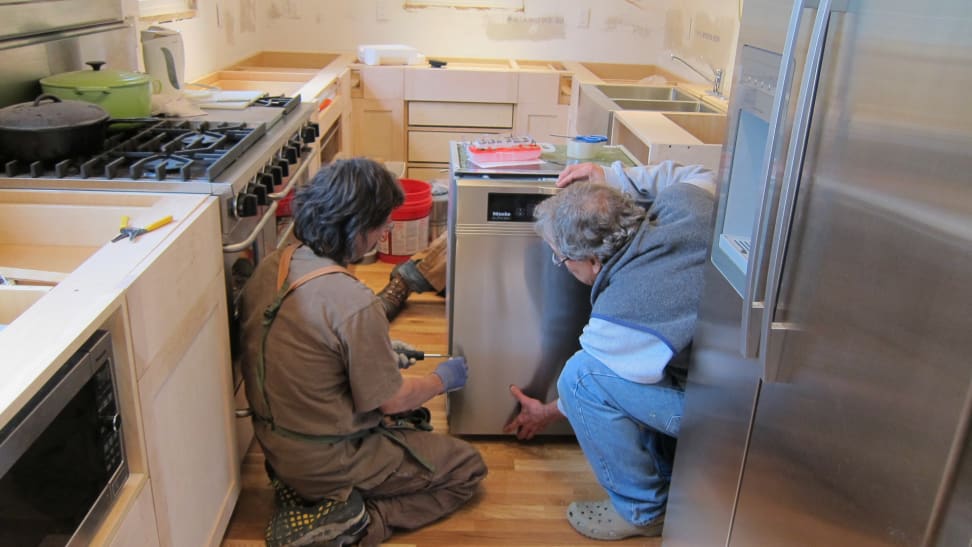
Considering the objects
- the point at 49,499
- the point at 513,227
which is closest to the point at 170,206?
the point at 49,499

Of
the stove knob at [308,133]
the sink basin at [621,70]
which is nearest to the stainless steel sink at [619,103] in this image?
the sink basin at [621,70]

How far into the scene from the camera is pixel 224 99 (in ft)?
8.54

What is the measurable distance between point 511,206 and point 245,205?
0.74 metres

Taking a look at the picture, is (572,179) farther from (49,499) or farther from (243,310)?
(49,499)

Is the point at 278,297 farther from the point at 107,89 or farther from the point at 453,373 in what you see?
the point at 107,89

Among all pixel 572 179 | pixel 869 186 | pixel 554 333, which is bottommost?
pixel 554 333

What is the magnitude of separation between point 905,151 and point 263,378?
4.53 feet

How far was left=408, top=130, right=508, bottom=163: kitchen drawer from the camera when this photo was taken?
14.4 feet

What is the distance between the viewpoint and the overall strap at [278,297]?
5.48 ft

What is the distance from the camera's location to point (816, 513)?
1103 millimetres

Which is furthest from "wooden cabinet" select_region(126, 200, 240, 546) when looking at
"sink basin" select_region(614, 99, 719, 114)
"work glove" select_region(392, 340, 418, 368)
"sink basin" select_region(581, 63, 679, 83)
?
"sink basin" select_region(581, 63, 679, 83)

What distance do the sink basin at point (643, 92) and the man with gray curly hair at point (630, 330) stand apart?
1.84 metres

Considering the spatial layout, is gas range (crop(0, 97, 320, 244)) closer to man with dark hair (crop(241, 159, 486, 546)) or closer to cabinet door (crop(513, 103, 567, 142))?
man with dark hair (crop(241, 159, 486, 546))

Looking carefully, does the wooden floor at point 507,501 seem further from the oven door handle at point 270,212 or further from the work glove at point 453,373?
the oven door handle at point 270,212
